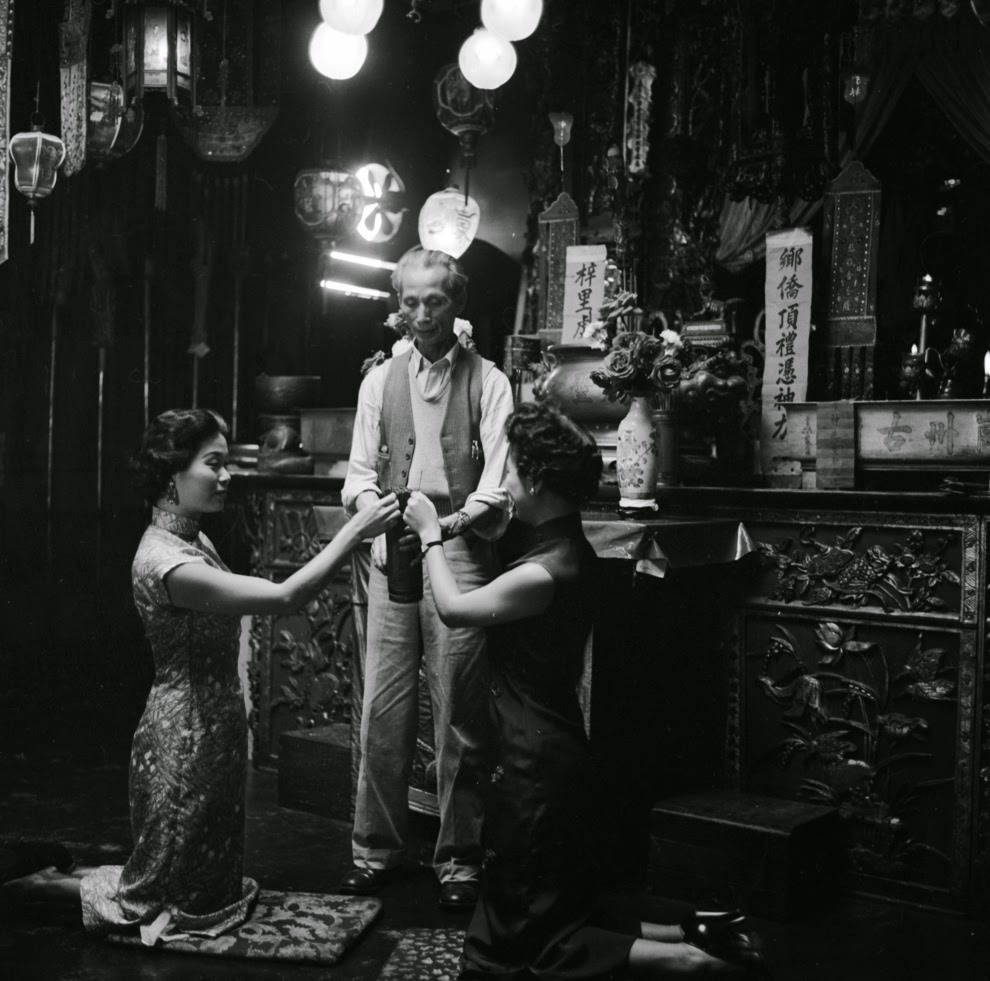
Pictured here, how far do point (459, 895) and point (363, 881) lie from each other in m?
0.30

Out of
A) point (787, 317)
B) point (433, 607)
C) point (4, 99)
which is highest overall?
point (4, 99)

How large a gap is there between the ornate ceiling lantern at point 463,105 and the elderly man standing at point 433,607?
3.24 meters

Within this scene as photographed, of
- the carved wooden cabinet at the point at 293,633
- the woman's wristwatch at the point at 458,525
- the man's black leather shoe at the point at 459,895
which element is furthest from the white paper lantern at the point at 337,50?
the man's black leather shoe at the point at 459,895

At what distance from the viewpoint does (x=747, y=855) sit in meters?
3.42

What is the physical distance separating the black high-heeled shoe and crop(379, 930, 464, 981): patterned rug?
582 millimetres

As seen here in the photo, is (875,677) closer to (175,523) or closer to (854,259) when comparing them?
(175,523)

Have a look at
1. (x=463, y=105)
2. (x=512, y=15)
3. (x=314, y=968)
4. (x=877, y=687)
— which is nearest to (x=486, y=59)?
Answer: (x=512, y=15)

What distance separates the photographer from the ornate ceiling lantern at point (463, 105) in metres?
6.53

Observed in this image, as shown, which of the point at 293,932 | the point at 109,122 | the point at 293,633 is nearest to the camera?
the point at 293,932

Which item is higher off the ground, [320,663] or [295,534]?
[295,534]

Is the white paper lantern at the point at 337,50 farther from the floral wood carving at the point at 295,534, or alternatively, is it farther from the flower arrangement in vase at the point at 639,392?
the flower arrangement in vase at the point at 639,392

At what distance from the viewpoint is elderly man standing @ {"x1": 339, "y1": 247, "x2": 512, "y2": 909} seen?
3432 mm

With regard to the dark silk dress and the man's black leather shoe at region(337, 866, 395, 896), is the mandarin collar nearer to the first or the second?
the dark silk dress

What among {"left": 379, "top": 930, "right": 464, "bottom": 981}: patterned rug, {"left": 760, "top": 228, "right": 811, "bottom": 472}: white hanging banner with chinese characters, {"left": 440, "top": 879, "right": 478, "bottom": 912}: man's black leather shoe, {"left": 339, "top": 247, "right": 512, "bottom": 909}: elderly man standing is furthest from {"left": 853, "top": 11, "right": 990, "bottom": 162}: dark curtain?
{"left": 379, "top": 930, "right": 464, "bottom": 981}: patterned rug
